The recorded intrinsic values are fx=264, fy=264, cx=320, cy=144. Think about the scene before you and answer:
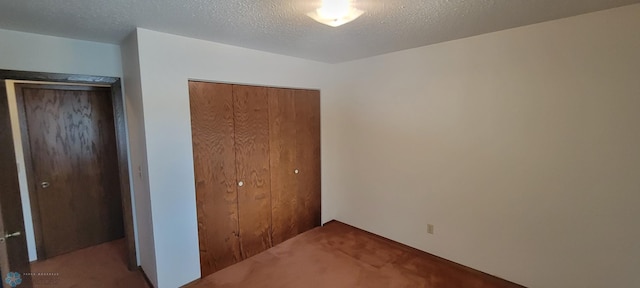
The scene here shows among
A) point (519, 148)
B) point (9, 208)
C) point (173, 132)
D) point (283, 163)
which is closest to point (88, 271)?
point (9, 208)

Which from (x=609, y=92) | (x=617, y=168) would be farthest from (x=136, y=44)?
(x=617, y=168)

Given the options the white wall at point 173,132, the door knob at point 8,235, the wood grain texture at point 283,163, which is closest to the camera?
the door knob at point 8,235

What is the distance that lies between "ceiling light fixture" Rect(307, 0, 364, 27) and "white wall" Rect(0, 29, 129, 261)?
2.08 m

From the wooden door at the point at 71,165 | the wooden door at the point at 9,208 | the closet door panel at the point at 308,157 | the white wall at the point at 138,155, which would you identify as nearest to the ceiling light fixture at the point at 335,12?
the white wall at the point at 138,155

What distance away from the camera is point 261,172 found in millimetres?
3002

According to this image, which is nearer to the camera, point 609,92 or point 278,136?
point 609,92

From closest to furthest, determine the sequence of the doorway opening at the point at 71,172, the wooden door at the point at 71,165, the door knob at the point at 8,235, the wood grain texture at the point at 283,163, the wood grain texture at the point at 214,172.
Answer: the door knob at the point at 8,235, the wood grain texture at the point at 214,172, the doorway opening at the point at 71,172, the wooden door at the point at 71,165, the wood grain texture at the point at 283,163

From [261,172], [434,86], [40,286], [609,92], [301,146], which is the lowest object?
[40,286]

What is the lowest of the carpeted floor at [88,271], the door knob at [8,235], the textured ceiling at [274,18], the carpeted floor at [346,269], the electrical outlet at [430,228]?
the carpeted floor at [346,269]

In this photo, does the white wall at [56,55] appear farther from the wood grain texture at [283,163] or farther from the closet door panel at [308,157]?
the closet door panel at [308,157]

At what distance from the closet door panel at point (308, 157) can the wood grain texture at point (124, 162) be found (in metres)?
1.79

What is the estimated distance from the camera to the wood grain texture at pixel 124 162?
8.27 feet

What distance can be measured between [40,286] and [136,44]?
7.99ft

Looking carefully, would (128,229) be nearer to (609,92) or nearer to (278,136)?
(278,136)
